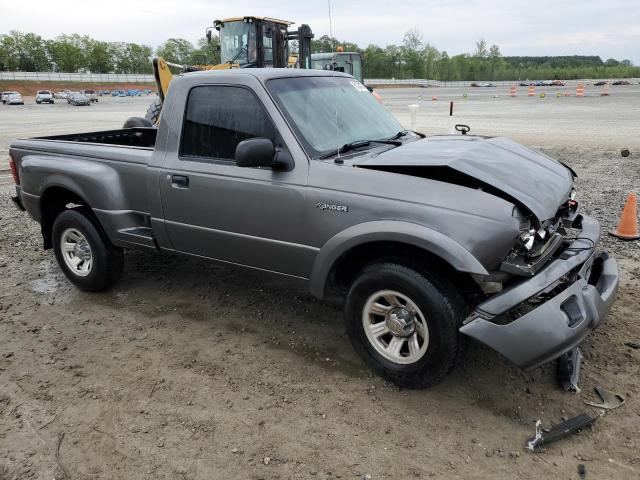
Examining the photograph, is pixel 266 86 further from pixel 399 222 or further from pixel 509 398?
pixel 509 398

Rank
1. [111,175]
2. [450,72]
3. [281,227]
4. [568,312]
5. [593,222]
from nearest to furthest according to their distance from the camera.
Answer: [568,312] < [281,227] < [593,222] < [111,175] < [450,72]

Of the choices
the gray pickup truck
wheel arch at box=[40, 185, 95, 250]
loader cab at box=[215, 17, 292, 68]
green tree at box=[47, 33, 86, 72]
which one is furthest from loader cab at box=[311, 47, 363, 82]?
green tree at box=[47, 33, 86, 72]

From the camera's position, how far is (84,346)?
4.09m

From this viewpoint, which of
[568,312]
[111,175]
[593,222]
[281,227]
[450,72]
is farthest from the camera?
[450,72]

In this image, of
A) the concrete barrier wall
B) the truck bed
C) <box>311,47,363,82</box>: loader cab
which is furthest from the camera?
the concrete barrier wall

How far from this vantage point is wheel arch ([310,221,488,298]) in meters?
2.93

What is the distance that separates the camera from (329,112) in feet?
13.0

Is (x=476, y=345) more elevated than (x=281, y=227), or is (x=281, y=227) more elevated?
(x=281, y=227)

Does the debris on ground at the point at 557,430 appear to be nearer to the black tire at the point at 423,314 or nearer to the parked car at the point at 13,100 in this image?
the black tire at the point at 423,314

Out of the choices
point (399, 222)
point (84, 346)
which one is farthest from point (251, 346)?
point (399, 222)

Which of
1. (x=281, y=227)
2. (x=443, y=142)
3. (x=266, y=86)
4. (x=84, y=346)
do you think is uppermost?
(x=266, y=86)

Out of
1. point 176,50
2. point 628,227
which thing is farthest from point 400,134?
point 176,50

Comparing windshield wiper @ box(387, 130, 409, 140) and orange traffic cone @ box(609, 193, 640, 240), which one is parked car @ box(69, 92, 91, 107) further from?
orange traffic cone @ box(609, 193, 640, 240)

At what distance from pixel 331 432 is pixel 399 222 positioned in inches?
50.9
